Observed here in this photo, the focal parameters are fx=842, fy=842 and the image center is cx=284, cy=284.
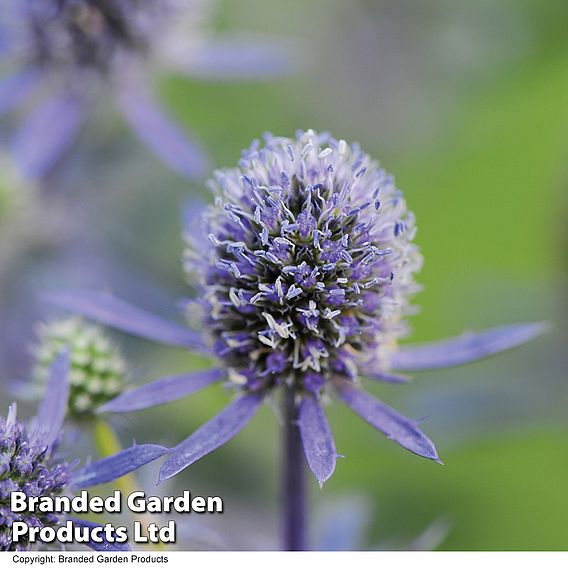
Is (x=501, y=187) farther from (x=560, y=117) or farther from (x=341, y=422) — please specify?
(x=341, y=422)

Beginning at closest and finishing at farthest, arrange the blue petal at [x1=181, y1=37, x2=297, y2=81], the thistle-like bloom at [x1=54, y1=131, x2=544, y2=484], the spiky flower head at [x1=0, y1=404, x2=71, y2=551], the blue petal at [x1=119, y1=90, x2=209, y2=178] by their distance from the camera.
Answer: the spiky flower head at [x1=0, y1=404, x2=71, y2=551] < the thistle-like bloom at [x1=54, y1=131, x2=544, y2=484] < the blue petal at [x1=119, y1=90, x2=209, y2=178] < the blue petal at [x1=181, y1=37, x2=297, y2=81]

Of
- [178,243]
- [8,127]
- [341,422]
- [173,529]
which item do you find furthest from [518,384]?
[8,127]

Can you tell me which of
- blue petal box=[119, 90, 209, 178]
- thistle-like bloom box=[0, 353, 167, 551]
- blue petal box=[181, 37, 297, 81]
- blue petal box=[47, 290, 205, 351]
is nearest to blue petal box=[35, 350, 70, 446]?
thistle-like bloom box=[0, 353, 167, 551]

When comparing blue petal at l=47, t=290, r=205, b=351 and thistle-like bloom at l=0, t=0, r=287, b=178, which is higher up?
thistle-like bloom at l=0, t=0, r=287, b=178

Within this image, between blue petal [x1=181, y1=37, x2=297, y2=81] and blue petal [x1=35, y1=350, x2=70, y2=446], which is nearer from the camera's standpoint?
blue petal [x1=35, y1=350, x2=70, y2=446]

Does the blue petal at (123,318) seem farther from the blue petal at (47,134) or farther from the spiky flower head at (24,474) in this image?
the blue petal at (47,134)

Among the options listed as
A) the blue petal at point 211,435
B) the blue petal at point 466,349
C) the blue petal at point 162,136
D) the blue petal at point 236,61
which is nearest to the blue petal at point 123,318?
the blue petal at point 211,435

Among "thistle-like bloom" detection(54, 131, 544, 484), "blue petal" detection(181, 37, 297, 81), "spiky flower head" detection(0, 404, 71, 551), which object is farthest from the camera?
"blue petal" detection(181, 37, 297, 81)

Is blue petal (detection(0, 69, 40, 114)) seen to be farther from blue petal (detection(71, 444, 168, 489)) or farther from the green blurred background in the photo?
blue petal (detection(71, 444, 168, 489))
